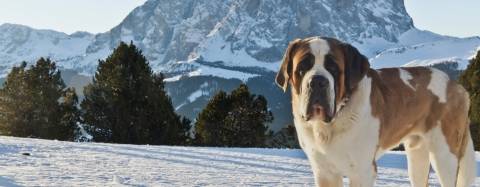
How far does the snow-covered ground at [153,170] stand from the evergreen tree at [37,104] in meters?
30.1

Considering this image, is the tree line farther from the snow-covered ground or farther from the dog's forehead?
the dog's forehead

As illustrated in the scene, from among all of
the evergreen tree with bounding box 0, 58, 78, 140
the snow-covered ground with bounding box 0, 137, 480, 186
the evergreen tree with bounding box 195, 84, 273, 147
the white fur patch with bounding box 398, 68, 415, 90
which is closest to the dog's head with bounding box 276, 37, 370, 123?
the white fur patch with bounding box 398, 68, 415, 90

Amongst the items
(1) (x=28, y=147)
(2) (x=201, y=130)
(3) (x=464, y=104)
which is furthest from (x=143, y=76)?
(3) (x=464, y=104)

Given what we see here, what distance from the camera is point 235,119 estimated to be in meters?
41.8

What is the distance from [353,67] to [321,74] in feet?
1.43

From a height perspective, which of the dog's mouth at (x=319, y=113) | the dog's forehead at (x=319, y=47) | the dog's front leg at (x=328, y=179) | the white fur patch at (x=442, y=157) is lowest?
the dog's front leg at (x=328, y=179)

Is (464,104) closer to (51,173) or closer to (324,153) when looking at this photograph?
(324,153)

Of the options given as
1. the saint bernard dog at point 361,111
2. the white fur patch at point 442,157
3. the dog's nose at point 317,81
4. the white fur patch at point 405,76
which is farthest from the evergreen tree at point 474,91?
the dog's nose at point 317,81

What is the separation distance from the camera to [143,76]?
41938 mm

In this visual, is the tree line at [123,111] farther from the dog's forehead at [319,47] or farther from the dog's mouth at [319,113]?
the dog's mouth at [319,113]

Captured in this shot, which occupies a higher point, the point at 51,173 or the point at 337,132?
the point at 337,132

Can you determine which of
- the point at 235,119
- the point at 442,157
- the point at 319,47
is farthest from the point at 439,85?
the point at 235,119

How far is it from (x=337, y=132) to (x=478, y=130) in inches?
1385

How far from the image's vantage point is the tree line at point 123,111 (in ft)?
134
